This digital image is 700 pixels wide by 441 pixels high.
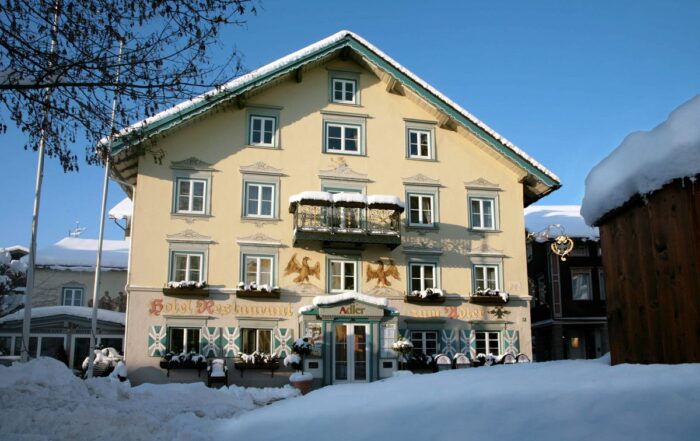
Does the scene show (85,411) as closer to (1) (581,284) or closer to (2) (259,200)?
(2) (259,200)

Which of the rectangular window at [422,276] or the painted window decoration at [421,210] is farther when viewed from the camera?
the painted window decoration at [421,210]

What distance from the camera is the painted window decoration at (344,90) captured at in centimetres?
2784

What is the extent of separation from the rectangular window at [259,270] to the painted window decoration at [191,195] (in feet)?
8.90

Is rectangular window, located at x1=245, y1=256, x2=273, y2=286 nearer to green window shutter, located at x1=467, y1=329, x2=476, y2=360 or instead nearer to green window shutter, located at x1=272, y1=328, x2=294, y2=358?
green window shutter, located at x1=272, y1=328, x2=294, y2=358

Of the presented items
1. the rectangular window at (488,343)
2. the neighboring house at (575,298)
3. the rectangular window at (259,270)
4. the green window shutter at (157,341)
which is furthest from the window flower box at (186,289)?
the neighboring house at (575,298)

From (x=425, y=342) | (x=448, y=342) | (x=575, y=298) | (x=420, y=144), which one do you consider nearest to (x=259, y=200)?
(x=420, y=144)

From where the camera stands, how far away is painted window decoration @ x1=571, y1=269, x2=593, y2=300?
38688 millimetres

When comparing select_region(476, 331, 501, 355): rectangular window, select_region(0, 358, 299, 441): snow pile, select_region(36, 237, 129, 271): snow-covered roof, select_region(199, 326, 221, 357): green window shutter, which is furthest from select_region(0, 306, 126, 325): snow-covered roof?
select_region(0, 358, 299, 441): snow pile

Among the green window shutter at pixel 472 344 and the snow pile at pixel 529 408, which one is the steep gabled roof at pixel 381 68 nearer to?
the green window shutter at pixel 472 344

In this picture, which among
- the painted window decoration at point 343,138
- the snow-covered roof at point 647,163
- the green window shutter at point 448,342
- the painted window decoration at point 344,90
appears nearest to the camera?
the snow-covered roof at point 647,163

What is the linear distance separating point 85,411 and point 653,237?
312 inches

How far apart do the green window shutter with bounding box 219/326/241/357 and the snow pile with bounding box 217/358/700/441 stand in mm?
19246

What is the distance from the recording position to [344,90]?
2795 cm

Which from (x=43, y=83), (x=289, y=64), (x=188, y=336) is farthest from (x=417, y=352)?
(x=43, y=83)
